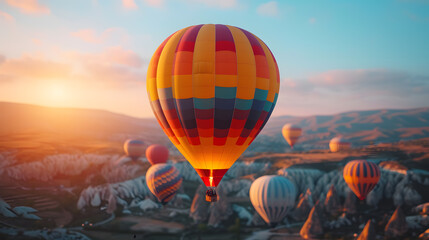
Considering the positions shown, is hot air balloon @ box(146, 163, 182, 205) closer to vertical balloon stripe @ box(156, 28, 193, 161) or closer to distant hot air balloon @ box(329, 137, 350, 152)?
vertical balloon stripe @ box(156, 28, 193, 161)

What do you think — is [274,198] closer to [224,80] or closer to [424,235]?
[424,235]

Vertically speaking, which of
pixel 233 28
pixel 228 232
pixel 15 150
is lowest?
pixel 228 232

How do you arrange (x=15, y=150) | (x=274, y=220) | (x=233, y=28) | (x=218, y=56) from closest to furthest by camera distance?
1. (x=218, y=56)
2. (x=233, y=28)
3. (x=274, y=220)
4. (x=15, y=150)

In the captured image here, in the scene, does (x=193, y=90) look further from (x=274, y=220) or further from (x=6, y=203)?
(x=6, y=203)

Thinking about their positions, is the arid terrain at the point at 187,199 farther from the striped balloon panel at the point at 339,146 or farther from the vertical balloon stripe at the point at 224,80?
the vertical balloon stripe at the point at 224,80

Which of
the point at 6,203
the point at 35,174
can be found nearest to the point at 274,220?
the point at 6,203

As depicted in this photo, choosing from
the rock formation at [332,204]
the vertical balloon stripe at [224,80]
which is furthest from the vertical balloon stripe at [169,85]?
the rock formation at [332,204]

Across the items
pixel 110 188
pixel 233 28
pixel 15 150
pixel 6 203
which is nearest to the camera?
pixel 233 28

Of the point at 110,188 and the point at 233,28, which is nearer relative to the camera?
the point at 233,28
